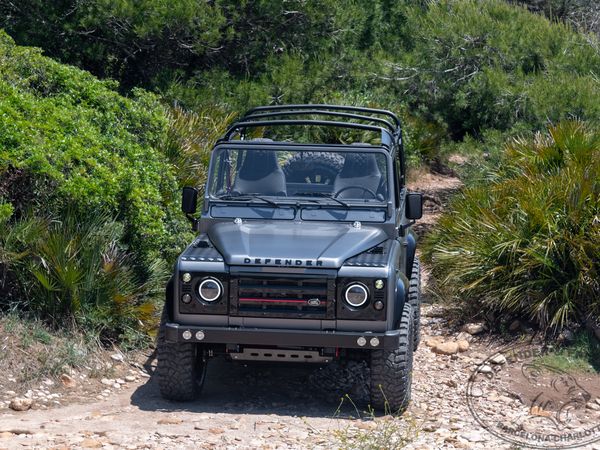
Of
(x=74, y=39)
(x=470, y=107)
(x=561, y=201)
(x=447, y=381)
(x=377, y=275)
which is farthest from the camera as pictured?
(x=470, y=107)

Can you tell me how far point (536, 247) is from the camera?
9.66 m

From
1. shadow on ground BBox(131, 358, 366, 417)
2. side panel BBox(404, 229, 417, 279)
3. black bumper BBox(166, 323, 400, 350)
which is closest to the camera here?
black bumper BBox(166, 323, 400, 350)

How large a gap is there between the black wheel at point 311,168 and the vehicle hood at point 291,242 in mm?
560

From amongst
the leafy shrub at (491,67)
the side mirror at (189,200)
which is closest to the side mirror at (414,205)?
the side mirror at (189,200)

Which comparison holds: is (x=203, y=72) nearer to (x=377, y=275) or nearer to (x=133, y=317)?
(x=133, y=317)

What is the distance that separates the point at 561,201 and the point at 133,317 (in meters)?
4.25

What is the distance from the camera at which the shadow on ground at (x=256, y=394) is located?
7543 millimetres

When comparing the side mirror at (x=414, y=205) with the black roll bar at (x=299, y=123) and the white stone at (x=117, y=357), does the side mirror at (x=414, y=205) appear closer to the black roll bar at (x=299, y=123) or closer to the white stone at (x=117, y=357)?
the black roll bar at (x=299, y=123)

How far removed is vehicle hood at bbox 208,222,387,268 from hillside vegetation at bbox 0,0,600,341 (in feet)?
5.41

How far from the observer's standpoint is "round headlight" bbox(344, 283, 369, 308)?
23.5ft

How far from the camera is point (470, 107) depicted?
53.5 feet

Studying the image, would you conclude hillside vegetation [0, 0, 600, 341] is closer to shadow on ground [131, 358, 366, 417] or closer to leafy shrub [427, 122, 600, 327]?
leafy shrub [427, 122, 600, 327]

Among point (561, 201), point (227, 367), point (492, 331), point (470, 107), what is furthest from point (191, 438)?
point (470, 107)

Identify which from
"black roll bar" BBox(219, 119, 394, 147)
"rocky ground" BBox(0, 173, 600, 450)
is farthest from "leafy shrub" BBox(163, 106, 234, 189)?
"rocky ground" BBox(0, 173, 600, 450)
